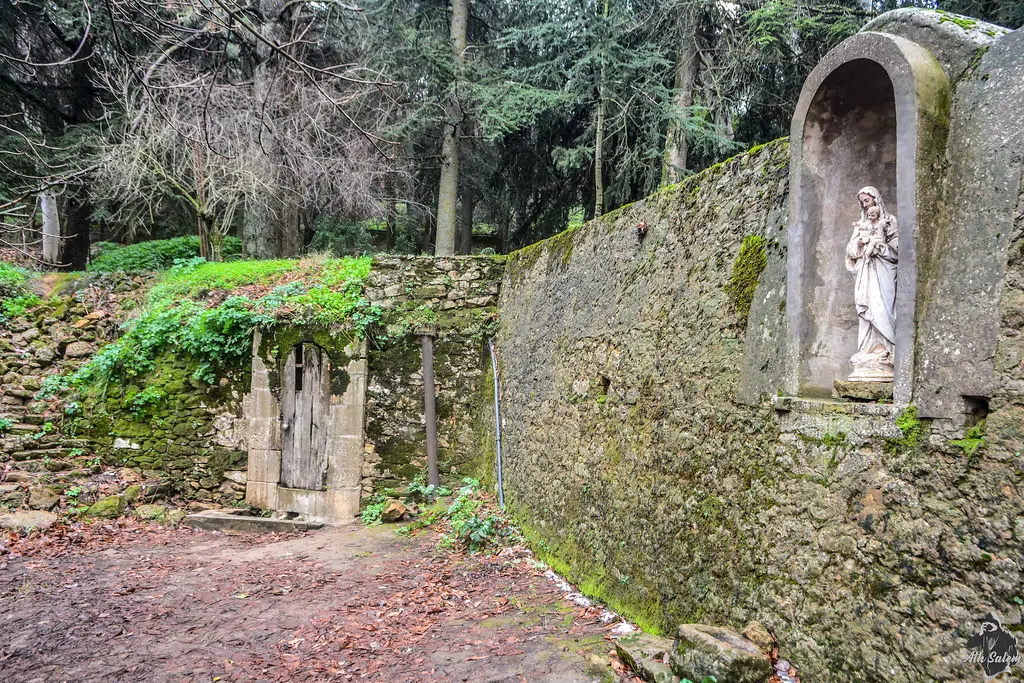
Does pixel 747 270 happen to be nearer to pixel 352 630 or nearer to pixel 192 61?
pixel 352 630

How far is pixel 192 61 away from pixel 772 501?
45.7 ft

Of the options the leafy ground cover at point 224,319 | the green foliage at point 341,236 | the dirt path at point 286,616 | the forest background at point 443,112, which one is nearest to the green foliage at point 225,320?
the leafy ground cover at point 224,319

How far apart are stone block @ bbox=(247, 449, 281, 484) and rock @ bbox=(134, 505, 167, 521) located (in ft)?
3.83

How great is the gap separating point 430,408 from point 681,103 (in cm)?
771

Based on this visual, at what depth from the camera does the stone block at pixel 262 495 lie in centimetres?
904

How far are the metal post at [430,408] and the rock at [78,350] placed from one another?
563cm

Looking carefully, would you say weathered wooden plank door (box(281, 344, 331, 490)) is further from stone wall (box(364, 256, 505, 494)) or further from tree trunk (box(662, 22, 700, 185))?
tree trunk (box(662, 22, 700, 185))

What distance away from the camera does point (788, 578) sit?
3127 mm

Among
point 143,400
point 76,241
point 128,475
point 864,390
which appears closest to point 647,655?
point 864,390

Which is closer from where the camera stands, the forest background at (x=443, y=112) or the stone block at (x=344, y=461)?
the stone block at (x=344, y=461)

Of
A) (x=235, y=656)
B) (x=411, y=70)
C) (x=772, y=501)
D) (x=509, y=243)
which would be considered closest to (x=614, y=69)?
(x=411, y=70)

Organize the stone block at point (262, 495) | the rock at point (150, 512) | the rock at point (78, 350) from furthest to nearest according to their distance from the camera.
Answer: the rock at point (78, 350) → the stone block at point (262, 495) → the rock at point (150, 512)

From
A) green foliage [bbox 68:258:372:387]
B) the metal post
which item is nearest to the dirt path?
the metal post

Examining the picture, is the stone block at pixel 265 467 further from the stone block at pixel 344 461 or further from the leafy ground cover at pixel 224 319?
the leafy ground cover at pixel 224 319
